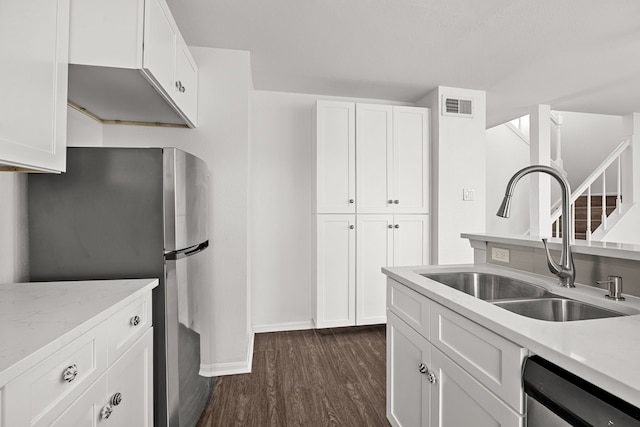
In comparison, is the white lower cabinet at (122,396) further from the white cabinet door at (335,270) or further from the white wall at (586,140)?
the white wall at (586,140)

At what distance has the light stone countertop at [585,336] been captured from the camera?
1.84ft

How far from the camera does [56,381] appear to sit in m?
0.75

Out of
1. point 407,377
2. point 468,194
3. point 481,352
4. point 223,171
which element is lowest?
point 407,377

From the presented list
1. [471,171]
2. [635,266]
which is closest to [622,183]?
[471,171]

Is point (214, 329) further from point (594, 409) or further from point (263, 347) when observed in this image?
point (594, 409)

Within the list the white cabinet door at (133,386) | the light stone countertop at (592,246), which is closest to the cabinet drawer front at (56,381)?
the white cabinet door at (133,386)

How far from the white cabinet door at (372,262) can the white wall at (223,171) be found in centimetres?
111

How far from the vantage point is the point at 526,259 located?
4.86 ft

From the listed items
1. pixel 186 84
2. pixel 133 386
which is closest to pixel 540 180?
pixel 186 84

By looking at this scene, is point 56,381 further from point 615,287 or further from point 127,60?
point 615,287

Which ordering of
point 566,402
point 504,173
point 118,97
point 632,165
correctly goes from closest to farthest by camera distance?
1. point 566,402
2. point 118,97
3. point 632,165
4. point 504,173

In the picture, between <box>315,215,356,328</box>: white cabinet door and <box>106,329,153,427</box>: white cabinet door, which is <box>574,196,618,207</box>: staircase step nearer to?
<box>315,215,356,328</box>: white cabinet door

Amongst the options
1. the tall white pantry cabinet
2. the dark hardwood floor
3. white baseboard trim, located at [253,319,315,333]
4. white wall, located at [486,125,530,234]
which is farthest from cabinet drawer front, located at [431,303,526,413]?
white wall, located at [486,125,530,234]

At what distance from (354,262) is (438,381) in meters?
1.83
